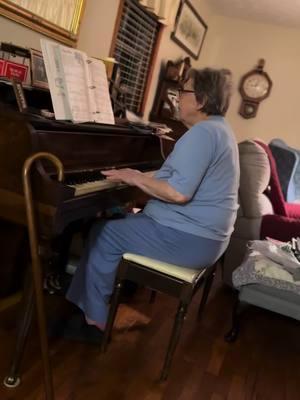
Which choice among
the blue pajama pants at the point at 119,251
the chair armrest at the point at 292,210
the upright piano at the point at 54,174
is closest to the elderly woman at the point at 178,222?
the blue pajama pants at the point at 119,251

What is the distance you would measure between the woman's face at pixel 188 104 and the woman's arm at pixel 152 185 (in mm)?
348

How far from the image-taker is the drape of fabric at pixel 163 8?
346 centimetres

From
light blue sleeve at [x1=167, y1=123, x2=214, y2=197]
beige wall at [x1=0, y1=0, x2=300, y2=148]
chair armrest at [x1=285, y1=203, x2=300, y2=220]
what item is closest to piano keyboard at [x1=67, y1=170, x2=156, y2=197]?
light blue sleeve at [x1=167, y1=123, x2=214, y2=197]

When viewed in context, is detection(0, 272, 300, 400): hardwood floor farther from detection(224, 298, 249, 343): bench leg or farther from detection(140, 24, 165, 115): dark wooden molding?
detection(140, 24, 165, 115): dark wooden molding

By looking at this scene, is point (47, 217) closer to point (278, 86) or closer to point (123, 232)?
point (123, 232)

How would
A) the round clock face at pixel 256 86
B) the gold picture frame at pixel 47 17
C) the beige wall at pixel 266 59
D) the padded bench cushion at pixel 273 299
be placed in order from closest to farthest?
the gold picture frame at pixel 47 17
the padded bench cushion at pixel 273 299
the beige wall at pixel 266 59
the round clock face at pixel 256 86

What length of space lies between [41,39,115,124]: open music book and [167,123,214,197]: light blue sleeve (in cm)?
45

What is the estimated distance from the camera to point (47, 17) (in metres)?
2.43

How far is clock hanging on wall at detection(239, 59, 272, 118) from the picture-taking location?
5.38m

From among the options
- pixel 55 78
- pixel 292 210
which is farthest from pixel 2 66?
pixel 292 210

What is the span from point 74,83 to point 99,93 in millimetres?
246

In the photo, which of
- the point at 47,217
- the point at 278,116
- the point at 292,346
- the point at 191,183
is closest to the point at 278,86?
the point at 278,116

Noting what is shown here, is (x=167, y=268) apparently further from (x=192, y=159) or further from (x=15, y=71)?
(x=15, y=71)

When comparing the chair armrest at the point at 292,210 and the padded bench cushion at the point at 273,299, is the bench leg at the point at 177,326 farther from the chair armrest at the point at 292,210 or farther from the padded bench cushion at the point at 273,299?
the chair armrest at the point at 292,210
